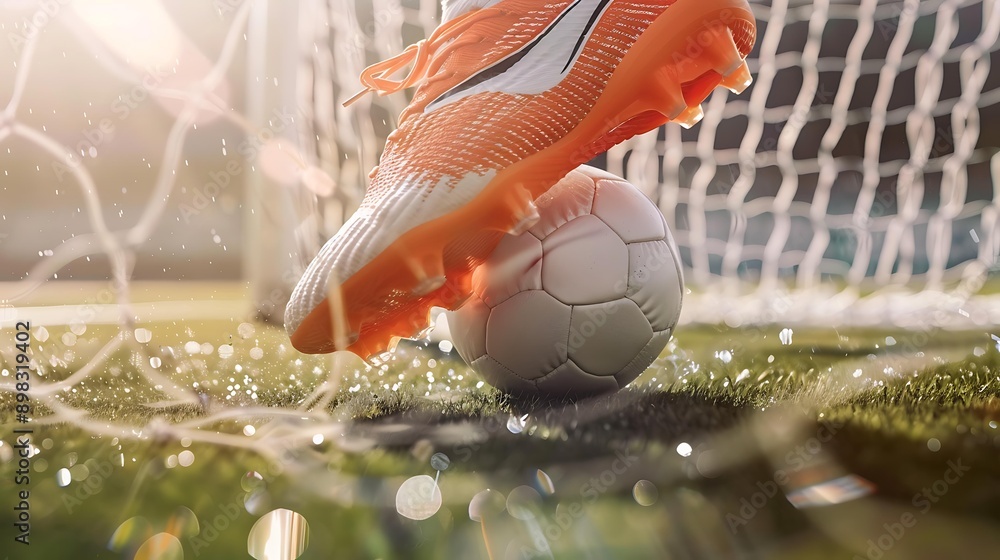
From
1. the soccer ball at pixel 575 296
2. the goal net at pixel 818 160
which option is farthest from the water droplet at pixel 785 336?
the soccer ball at pixel 575 296

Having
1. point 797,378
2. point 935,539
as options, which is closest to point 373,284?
point 935,539

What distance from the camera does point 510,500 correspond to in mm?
971

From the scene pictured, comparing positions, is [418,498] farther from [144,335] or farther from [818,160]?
[818,160]

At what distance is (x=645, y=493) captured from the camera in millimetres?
974

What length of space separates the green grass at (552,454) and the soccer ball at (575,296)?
9 centimetres

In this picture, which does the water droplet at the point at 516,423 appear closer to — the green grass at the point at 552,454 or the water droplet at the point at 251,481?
the green grass at the point at 552,454

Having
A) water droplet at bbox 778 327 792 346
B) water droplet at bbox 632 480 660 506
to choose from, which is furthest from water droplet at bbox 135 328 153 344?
water droplet at bbox 778 327 792 346

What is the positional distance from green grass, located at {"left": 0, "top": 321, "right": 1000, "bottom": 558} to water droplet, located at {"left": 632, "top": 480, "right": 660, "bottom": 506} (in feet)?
0.04

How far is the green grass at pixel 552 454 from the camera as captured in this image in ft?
2.84

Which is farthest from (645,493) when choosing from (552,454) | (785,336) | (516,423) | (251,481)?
(785,336)

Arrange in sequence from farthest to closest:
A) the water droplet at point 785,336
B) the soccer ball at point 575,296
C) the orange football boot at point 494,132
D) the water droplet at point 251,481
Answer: the water droplet at point 785,336, the soccer ball at point 575,296, the orange football boot at point 494,132, the water droplet at point 251,481

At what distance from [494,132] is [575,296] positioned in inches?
13.2

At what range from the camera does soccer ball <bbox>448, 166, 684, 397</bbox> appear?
4.19 feet

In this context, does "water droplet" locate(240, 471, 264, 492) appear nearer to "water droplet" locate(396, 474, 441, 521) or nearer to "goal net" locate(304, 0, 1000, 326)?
"water droplet" locate(396, 474, 441, 521)
